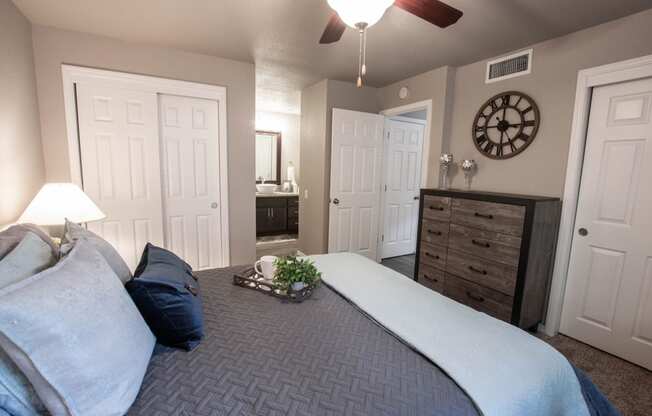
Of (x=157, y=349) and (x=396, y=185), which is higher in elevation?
(x=396, y=185)

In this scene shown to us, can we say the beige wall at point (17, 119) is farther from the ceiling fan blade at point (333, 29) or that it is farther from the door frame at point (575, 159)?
the door frame at point (575, 159)

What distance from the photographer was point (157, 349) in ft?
3.69

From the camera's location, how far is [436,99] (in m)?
3.19

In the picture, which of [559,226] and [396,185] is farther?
[396,185]

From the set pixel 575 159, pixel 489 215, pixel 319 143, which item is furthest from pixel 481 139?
pixel 319 143

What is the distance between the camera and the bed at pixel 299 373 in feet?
2.84

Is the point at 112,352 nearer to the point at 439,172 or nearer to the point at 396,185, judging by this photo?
the point at 439,172

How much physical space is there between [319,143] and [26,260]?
3124 millimetres

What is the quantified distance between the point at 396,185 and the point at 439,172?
1.08 metres

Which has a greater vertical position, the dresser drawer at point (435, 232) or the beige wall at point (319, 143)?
the beige wall at point (319, 143)

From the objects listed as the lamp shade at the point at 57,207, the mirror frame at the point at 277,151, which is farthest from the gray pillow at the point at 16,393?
the mirror frame at the point at 277,151

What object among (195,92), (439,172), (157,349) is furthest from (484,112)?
(157,349)

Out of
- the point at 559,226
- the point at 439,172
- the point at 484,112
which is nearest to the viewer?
the point at 559,226

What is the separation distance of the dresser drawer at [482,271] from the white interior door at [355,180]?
55.4 inches
